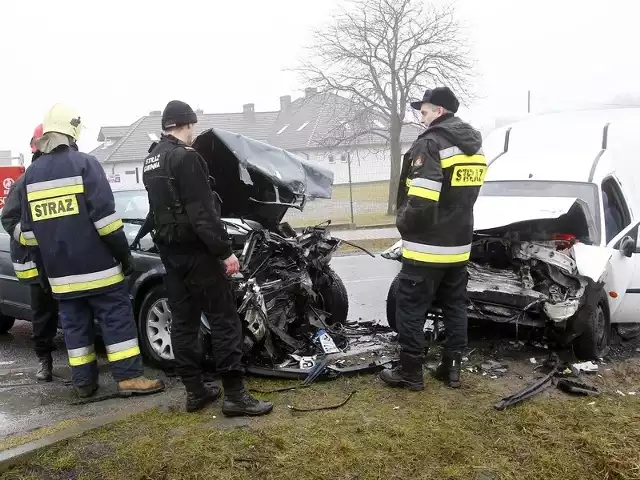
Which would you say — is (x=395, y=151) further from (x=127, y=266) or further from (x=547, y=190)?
(x=127, y=266)

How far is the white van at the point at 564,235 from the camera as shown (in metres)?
4.84

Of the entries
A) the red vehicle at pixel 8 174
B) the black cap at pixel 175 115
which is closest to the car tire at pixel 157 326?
the black cap at pixel 175 115

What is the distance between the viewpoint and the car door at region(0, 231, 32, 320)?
224 inches

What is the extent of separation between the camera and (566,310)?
15.2 feet

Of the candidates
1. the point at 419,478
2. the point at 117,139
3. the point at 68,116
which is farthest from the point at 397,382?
the point at 117,139

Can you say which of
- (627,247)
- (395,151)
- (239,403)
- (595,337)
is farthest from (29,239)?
(395,151)

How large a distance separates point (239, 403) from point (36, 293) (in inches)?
80.7

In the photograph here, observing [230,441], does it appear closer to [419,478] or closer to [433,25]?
[419,478]

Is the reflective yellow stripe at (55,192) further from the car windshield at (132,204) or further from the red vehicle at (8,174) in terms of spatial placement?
the red vehicle at (8,174)

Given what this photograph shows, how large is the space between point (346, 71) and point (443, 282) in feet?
63.0

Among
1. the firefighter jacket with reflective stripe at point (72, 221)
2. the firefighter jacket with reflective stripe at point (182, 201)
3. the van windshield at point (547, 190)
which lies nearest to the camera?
the firefighter jacket with reflective stripe at point (182, 201)

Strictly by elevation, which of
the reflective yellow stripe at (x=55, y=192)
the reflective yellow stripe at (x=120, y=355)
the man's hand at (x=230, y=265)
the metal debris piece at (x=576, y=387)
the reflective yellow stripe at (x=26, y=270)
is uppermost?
the reflective yellow stripe at (x=55, y=192)

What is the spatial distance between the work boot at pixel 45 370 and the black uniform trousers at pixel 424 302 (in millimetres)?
2798

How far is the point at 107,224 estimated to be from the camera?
13.5 ft
